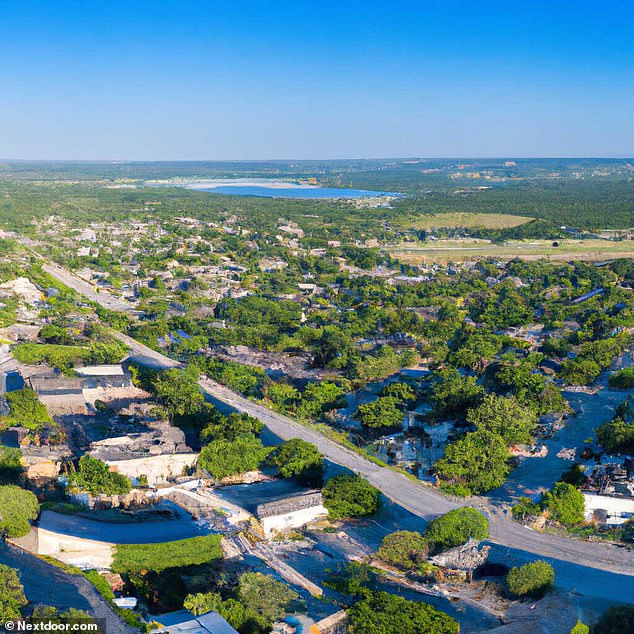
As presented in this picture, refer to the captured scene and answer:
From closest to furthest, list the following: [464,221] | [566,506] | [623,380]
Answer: [566,506] < [623,380] < [464,221]

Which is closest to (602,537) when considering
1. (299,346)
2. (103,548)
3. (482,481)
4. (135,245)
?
(482,481)

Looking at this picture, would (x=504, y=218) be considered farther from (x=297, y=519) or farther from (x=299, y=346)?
(x=297, y=519)

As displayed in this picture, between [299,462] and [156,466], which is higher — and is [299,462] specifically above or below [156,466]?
above

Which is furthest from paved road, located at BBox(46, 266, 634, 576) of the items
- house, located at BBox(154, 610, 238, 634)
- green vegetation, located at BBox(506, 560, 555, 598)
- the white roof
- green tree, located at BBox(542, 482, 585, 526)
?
house, located at BBox(154, 610, 238, 634)

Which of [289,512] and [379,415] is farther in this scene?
[379,415]

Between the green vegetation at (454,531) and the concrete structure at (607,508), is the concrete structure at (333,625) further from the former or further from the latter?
the concrete structure at (607,508)

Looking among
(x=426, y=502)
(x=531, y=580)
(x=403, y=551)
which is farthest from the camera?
(x=426, y=502)

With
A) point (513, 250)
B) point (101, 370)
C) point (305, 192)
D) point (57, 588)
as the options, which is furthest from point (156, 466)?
point (305, 192)

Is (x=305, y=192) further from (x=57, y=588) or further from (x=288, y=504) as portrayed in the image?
(x=57, y=588)
